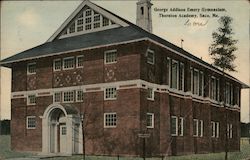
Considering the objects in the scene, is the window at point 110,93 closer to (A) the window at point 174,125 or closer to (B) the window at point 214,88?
(A) the window at point 174,125

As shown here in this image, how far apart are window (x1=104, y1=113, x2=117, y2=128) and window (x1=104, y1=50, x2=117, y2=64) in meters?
1.29

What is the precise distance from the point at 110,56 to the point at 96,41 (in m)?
0.52

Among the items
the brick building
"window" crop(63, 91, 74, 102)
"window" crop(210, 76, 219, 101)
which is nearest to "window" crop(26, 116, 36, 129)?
the brick building

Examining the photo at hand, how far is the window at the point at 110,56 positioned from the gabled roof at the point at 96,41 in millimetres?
299

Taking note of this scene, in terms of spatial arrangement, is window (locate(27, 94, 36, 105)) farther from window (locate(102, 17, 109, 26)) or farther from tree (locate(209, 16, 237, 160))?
tree (locate(209, 16, 237, 160))

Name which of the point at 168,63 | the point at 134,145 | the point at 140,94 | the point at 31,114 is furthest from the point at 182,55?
the point at 31,114

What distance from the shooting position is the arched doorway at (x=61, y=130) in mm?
11789

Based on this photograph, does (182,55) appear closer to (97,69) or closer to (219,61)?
(219,61)

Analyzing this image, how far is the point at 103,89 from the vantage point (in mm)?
11688

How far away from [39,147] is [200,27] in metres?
5.08

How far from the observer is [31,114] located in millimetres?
12477

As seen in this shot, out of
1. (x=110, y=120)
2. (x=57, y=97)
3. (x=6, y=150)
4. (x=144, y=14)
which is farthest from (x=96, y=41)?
(x=6, y=150)

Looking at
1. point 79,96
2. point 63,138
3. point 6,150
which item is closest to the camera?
point 6,150

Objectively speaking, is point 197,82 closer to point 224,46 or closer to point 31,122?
point 224,46
